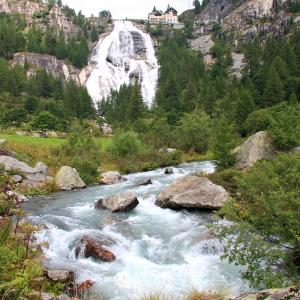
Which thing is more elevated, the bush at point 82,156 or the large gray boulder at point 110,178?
the bush at point 82,156

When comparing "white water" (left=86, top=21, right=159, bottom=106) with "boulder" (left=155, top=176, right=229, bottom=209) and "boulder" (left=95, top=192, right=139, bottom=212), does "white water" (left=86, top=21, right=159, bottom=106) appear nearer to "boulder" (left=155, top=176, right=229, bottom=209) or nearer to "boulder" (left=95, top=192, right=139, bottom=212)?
"boulder" (left=155, top=176, right=229, bottom=209)

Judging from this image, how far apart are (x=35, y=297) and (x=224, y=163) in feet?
72.6

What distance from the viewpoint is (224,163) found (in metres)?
31.0

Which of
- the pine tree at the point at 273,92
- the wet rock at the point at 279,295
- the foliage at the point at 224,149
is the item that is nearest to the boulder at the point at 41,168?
the foliage at the point at 224,149

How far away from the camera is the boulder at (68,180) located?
31797 millimetres

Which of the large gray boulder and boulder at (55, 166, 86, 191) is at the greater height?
boulder at (55, 166, 86, 191)

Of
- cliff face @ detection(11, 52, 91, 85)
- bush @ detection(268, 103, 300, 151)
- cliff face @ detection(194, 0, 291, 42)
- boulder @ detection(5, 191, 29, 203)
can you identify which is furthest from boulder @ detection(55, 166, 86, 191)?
cliff face @ detection(194, 0, 291, 42)

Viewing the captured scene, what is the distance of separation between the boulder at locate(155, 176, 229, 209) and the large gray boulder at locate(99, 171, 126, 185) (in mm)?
10823

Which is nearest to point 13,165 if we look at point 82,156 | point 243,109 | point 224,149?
point 82,156

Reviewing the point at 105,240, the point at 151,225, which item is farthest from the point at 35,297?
the point at 151,225

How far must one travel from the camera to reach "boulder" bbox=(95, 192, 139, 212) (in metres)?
23.2

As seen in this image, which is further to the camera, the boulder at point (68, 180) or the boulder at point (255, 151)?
the boulder at point (68, 180)

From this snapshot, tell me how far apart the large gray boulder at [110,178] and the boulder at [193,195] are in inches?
426

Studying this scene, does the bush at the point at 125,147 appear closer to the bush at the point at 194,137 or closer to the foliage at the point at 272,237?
the bush at the point at 194,137
